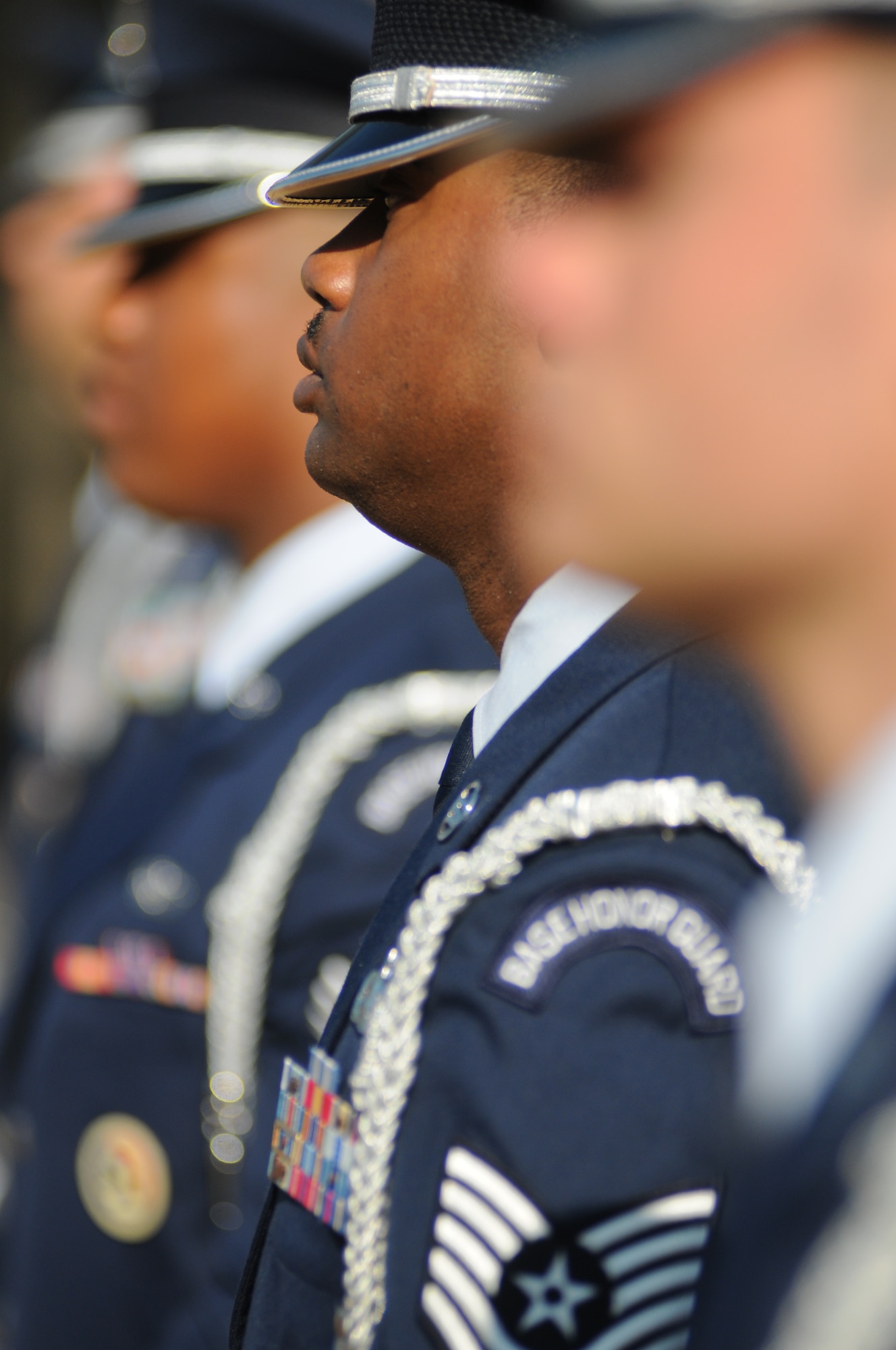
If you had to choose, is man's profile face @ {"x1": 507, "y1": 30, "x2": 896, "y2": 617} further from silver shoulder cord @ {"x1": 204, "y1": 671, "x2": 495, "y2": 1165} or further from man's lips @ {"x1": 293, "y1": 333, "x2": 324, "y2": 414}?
silver shoulder cord @ {"x1": 204, "y1": 671, "x2": 495, "y2": 1165}

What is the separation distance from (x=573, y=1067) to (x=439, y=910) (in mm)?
144

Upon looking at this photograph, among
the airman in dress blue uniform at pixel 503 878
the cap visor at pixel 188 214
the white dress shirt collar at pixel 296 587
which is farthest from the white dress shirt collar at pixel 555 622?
Result: the cap visor at pixel 188 214

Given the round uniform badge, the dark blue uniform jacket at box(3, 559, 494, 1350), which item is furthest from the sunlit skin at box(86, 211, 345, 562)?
the round uniform badge

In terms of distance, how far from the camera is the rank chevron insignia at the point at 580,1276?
771 millimetres

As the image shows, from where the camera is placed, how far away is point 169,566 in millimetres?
3566

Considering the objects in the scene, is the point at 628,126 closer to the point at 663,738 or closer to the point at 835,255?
the point at 835,255

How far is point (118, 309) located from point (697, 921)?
5.20 feet

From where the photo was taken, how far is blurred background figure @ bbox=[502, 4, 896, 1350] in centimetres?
53

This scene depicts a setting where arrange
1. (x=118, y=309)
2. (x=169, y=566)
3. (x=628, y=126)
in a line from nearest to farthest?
(x=628, y=126) < (x=118, y=309) < (x=169, y=566)

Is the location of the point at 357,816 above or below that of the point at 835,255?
above

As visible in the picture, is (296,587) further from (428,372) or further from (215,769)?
(428,372)

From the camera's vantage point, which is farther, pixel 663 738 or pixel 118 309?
pixel 118 309

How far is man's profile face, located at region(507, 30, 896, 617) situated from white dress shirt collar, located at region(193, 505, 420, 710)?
1332 millimetres

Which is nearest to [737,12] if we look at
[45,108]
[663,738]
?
[663,738]
